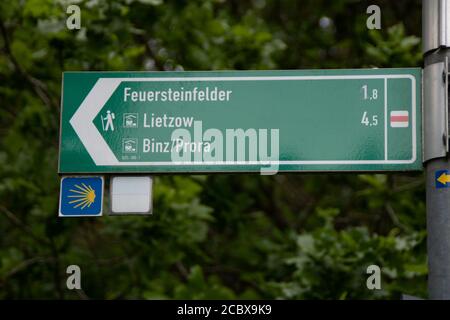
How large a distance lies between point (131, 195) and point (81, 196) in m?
0.25

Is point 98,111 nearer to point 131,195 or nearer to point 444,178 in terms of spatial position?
point 131,195

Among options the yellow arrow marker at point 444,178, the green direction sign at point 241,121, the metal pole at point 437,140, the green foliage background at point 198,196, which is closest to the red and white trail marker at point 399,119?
the green direction sign at point 241,121

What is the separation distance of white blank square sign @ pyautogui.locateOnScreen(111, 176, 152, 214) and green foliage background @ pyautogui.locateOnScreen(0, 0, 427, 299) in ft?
7.65

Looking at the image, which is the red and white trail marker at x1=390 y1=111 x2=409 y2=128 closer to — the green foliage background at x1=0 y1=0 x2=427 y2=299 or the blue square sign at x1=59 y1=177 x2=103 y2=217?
the blue square sign at x1=59 y1=177 x2=103 y2=217

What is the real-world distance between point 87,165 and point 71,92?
0.38 m

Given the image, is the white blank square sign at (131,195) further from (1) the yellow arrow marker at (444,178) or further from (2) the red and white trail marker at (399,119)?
(1) the yellow arrow marker at (444,178)

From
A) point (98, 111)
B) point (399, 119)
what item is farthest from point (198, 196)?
point (399, 119)

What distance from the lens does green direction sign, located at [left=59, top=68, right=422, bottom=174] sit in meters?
3.77

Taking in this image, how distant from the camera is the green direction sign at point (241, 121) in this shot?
3766 mm

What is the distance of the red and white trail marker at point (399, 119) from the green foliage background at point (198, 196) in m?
1.91

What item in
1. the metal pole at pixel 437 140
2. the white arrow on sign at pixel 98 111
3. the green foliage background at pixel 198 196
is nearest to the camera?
the metal pole at pixel 437 140

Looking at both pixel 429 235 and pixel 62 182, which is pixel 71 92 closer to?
pixel 62 182

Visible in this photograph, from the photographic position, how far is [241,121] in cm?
388

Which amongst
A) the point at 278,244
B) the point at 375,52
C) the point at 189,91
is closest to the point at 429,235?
the point at 189,91
